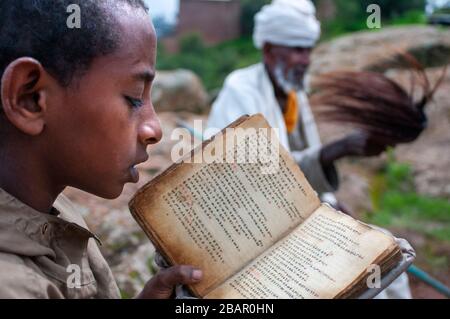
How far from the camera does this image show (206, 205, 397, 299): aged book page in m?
1.00

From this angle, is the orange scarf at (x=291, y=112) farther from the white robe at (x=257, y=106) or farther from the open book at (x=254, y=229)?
the open book at (x=254, y=229)

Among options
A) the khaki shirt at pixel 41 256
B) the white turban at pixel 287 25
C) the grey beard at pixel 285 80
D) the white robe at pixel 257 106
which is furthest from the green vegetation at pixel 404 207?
the khaki shirt at pixel 41 256

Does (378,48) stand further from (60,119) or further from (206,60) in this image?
(206,60)

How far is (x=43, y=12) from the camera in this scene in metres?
0.93

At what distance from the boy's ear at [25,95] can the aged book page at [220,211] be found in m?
0.25

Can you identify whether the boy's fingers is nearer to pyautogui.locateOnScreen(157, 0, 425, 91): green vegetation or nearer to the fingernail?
the fingernail

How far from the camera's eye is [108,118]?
968 millimetres

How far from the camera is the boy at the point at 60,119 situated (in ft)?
3.02

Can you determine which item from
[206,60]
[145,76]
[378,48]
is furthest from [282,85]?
[206,60]

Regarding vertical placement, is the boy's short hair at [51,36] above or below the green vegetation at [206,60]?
above

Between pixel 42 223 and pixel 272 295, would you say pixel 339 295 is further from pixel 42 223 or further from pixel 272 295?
pixel 42 223

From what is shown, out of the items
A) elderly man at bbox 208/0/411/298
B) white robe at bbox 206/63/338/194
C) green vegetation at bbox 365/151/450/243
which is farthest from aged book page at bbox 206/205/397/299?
green vegetation at bbox 365/151/450/243

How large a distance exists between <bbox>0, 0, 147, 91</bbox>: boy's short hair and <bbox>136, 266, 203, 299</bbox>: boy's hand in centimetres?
42

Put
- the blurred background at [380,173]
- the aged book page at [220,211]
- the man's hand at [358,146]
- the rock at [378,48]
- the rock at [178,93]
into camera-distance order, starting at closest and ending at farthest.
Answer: the aged book page at [220,211] → the man's hand at [358,146] → the blurred background at [380,173] → the rock at [178,93] → the rock at [378,48]
